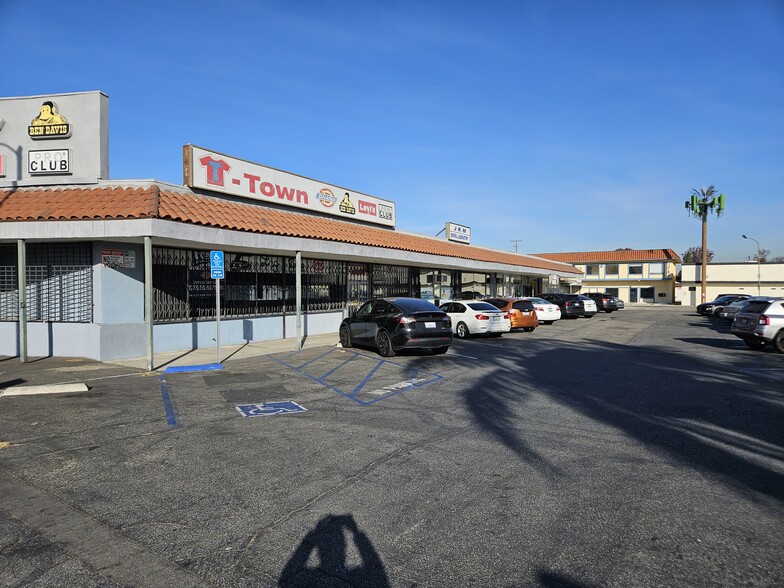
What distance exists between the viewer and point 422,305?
14477 millimetres

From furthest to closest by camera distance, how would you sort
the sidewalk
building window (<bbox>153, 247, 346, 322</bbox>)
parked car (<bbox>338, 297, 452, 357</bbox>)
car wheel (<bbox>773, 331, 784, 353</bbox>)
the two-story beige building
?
the two-story beige building, car wheel (<bbox>773, 331, 784, 353</bbox>), building window (<bbox>153, 247, 346, 322</bbox>), parked car (<bbox>338, 297, 452, 357</bbox>), the sidewalk

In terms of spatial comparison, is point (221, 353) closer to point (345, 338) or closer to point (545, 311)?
point (345, 338)

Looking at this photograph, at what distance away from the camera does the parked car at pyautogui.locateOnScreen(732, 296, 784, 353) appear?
1579cm

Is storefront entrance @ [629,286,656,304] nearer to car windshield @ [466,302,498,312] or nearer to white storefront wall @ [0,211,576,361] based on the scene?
car windshield @ [466,302,498,312]

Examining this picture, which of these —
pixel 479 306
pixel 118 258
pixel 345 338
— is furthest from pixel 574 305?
pixel 118 258

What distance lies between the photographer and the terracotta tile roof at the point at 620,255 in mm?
68438

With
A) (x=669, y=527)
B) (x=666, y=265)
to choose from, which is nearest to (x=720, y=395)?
(x=669, y=527)

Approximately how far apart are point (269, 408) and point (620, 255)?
236ft

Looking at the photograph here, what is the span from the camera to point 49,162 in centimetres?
1409

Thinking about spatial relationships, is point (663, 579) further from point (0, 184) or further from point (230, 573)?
point (0, 184)

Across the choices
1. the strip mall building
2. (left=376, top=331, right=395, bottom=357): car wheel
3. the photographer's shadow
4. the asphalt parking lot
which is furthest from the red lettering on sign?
the photographer's shadow

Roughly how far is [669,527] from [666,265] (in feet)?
238

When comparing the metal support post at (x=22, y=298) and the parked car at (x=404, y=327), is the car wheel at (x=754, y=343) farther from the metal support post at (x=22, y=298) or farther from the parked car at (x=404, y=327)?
the metal support post at (x=22, y=298)

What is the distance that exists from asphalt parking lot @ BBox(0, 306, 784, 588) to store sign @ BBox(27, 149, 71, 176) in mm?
6339
